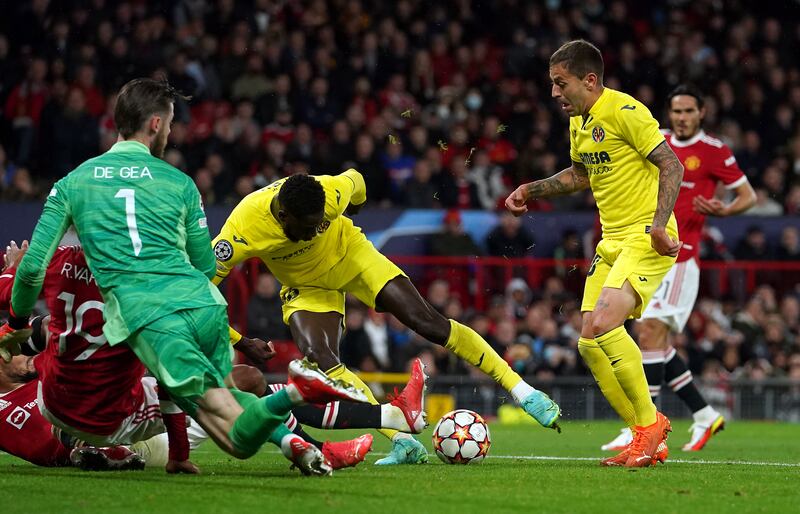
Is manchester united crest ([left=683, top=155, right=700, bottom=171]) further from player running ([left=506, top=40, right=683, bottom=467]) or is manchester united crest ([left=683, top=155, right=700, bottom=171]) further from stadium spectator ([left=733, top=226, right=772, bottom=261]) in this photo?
stadium spectator ([left=733, top=226, right=772, bottom=261])

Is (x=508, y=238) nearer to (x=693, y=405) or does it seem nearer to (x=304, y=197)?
(x=693, y=405)

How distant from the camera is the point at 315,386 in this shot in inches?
229

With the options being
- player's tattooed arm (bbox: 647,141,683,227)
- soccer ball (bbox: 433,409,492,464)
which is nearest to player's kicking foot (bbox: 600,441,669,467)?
soccer ball (bbox: 433,409,492,464)

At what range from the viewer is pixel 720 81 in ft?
68.1

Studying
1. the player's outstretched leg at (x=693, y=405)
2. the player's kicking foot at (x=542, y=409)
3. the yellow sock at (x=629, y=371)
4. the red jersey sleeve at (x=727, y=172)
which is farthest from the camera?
the red jersey sleeve at (x=727, y=172)

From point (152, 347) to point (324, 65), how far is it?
1230 centimetres

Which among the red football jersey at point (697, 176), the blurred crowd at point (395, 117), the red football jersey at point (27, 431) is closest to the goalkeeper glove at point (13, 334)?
the red football jersey at point (27, 431)

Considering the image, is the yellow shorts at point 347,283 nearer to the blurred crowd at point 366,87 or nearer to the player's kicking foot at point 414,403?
the player's kicking foot at point 414,403

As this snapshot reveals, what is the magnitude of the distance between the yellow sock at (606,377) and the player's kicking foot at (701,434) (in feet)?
7.24

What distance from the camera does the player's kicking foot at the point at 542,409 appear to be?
7789mm

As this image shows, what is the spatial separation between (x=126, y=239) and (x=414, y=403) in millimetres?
1895

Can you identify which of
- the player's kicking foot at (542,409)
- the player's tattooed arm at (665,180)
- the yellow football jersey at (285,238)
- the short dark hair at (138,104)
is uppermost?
the short dark hair at (138,104)

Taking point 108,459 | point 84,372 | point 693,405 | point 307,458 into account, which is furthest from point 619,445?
point 84,372

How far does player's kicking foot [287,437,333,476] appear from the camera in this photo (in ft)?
20.9
